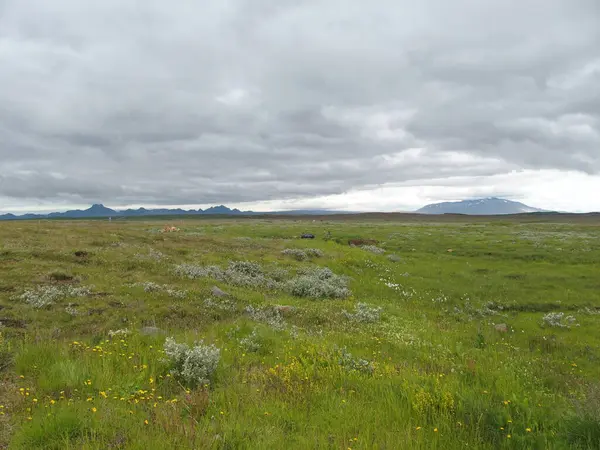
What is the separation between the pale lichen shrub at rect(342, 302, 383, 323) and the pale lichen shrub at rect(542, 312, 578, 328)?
9.51m

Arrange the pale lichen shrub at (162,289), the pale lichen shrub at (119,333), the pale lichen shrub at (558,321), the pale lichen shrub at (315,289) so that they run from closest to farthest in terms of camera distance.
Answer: the pale lichen shrub at (119,333) < the pale lichen shrub at (162,289) < the pale lichen shrub at (558,321) < the pale lichen shrub at (315,289)

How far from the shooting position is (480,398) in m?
7.13

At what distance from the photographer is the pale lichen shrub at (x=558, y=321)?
21031 mm

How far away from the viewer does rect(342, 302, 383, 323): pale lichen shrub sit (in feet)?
60.3

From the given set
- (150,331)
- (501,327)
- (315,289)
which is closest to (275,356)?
(150,331)

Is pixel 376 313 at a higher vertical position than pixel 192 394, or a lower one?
lower

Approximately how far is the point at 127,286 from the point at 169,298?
9.13 feet

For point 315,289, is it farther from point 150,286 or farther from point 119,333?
point 119,333

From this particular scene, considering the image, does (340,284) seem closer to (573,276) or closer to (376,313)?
(376,313)

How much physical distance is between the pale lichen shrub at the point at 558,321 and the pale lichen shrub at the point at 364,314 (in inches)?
374

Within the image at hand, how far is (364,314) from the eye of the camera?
19.0 m

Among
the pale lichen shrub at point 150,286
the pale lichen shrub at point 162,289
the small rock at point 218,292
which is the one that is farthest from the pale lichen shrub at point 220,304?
the pale lichen shrub at point 150,286

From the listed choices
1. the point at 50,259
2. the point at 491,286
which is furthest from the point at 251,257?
the point at 491,286

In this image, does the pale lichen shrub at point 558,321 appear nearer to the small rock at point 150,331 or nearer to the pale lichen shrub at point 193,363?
the pale lichen shrub at point 193,363
